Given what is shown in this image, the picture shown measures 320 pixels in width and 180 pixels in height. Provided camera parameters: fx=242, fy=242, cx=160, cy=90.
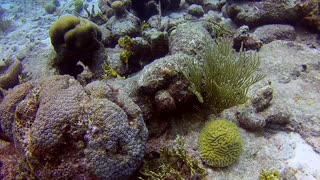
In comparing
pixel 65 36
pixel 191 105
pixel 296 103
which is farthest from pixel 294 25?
pixel 65 36

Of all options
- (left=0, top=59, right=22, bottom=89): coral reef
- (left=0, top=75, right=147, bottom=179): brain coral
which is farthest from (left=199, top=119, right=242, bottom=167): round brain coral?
(left=0, top=59, right=22, bottom=89): coral reef

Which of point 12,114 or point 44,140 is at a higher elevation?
point 44,140

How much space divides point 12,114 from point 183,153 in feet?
8.51

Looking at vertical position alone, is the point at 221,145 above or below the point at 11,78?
above

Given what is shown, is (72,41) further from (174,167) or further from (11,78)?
(174,167)

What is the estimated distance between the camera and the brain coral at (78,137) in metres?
2.82

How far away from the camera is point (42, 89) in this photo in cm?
350

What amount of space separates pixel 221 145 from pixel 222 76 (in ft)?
3.43

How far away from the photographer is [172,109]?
387 centimetres

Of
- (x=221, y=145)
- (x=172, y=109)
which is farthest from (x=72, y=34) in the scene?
(x=221, y=145)

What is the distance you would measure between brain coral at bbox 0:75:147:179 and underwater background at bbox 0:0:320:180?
1 centimetres

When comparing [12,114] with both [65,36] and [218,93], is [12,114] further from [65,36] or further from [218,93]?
[218,93]

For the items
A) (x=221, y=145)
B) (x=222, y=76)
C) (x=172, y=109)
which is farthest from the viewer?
(x=172, y=109)

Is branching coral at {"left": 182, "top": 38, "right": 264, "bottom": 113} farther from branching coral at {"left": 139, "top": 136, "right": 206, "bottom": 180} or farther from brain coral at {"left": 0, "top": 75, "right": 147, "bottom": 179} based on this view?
brain coral at {"left": 0, "top": 75, "right": 147, "bottom": 179}
